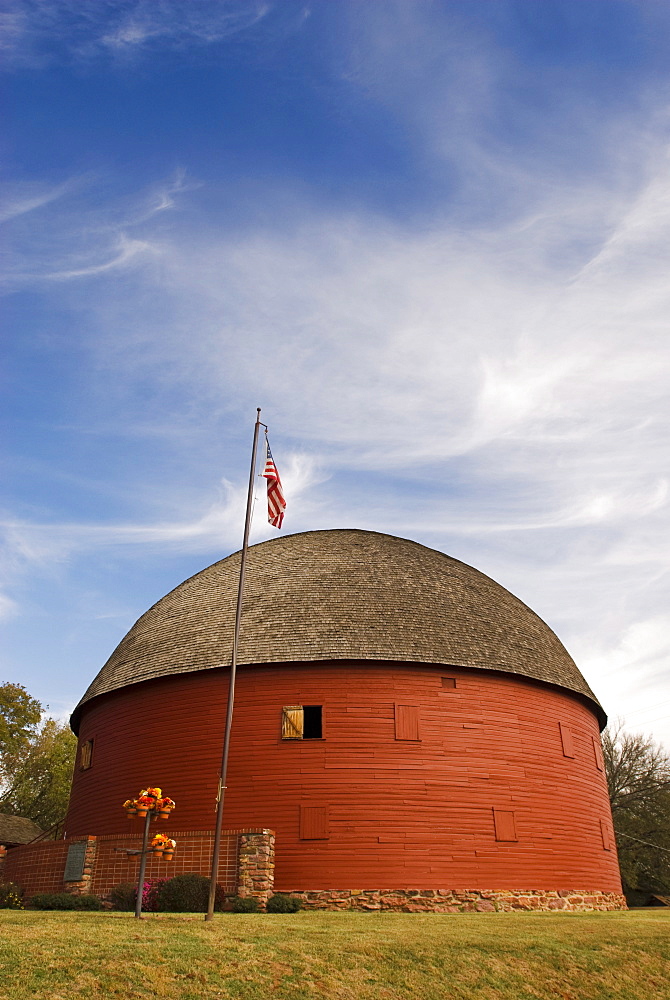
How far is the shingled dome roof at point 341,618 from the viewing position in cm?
2162

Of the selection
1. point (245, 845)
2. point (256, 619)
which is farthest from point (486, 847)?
point (256, 619)

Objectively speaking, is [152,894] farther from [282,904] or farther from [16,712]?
[16,712]

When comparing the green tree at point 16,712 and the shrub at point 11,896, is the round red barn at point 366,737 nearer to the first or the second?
the shrub at point 11,896

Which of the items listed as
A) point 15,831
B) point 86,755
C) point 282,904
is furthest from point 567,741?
point 15,831

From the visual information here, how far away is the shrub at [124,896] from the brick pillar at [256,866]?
7.41ft

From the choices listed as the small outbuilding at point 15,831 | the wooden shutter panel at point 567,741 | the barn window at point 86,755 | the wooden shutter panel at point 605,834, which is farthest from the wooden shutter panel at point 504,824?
the small outbuilding at point 15,831

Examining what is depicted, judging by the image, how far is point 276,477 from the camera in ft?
59.7

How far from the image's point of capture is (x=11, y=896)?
66.5 feet

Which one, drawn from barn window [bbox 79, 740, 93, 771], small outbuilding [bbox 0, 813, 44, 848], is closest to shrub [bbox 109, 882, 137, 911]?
barn window [bbox 79, 740, 93, 771]

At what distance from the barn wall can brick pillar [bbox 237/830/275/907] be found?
1.15 meters

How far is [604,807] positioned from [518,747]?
16.6 ft

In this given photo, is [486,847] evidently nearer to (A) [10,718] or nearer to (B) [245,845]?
(B) [245,845]

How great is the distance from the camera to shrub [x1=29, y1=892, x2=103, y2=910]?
59.8 ft

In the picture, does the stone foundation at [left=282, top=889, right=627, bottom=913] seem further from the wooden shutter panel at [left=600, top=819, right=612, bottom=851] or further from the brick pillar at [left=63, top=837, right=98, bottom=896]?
the brick pillar at [left=63, top=837, right=98, bottom=896]
